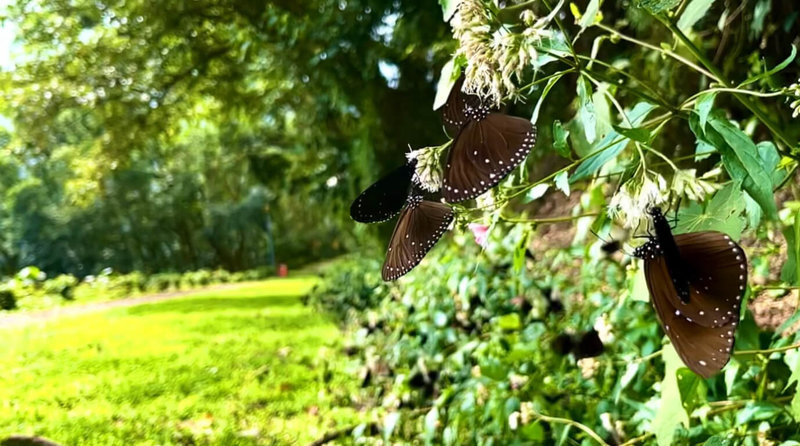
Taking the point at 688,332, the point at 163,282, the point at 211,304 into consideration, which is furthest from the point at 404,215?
the point at 211,304

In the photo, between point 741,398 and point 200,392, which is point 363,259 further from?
point 741,398

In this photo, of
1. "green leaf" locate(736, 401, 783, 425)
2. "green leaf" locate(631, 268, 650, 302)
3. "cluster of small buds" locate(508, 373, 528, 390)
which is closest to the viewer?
Answer: "green leaf" locate(631, 268, 650, 302)

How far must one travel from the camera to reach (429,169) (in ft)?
0.86

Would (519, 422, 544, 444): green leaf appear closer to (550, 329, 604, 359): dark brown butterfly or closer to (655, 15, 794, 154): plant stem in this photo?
(550, 329, 604, 359): dark brown butterfly

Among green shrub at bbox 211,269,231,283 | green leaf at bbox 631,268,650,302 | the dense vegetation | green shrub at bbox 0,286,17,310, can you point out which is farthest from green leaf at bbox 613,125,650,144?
green shrub at bbox 211,269,231,283

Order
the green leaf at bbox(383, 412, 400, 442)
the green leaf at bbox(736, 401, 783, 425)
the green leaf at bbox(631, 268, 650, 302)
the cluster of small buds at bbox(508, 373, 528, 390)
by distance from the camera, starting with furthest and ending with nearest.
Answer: the green leaf at bbox(383, 412, 400, 442) → the cluster of small buds at bbox(508, 373, 528, 390) → the green leaf at bbox(736, 401, 783, 425) → the green leaf at bbox(631, 268, 650, 302)

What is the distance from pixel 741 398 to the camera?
0.60 m

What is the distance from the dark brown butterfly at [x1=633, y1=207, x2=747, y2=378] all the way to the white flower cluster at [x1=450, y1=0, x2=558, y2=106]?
0.08m

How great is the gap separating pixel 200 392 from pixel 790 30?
128cm

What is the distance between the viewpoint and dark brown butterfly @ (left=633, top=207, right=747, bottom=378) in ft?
0.64

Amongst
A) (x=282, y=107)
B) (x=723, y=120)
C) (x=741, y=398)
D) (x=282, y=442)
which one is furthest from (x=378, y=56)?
(x=723, y=120)

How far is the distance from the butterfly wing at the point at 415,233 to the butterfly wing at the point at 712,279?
10cm

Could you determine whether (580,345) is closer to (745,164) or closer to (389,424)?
(389,424)

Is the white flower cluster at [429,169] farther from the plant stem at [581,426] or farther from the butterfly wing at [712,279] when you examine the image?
the plant stem at [581,426]
